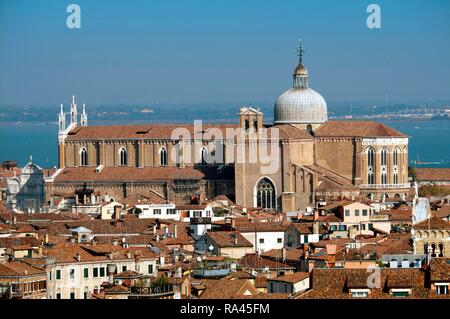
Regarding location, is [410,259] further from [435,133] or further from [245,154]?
[435,133]

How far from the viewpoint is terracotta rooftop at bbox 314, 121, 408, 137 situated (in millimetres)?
63906

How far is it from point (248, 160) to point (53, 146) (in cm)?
7923

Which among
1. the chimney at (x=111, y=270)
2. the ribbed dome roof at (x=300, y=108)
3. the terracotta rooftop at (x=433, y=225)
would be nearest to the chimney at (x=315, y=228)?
the terracotta rooftop at (x=433, y=225)

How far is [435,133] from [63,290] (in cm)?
16091

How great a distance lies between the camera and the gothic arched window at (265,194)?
198ft

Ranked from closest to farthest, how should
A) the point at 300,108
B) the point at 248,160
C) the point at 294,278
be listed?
the point at 294,278 < the point at 248,160 < the point at 300,108

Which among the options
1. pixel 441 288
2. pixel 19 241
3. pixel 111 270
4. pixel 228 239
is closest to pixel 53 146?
pixel 228 239

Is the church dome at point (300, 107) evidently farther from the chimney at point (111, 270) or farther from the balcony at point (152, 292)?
the balcony at point (152, 292)

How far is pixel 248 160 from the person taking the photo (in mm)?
60469

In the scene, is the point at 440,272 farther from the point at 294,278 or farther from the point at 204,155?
the point at 204,155

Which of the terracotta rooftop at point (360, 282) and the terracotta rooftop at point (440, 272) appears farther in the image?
the terracotta rooftop at point (440, 272)

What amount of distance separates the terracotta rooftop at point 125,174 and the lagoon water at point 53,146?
26.4m
